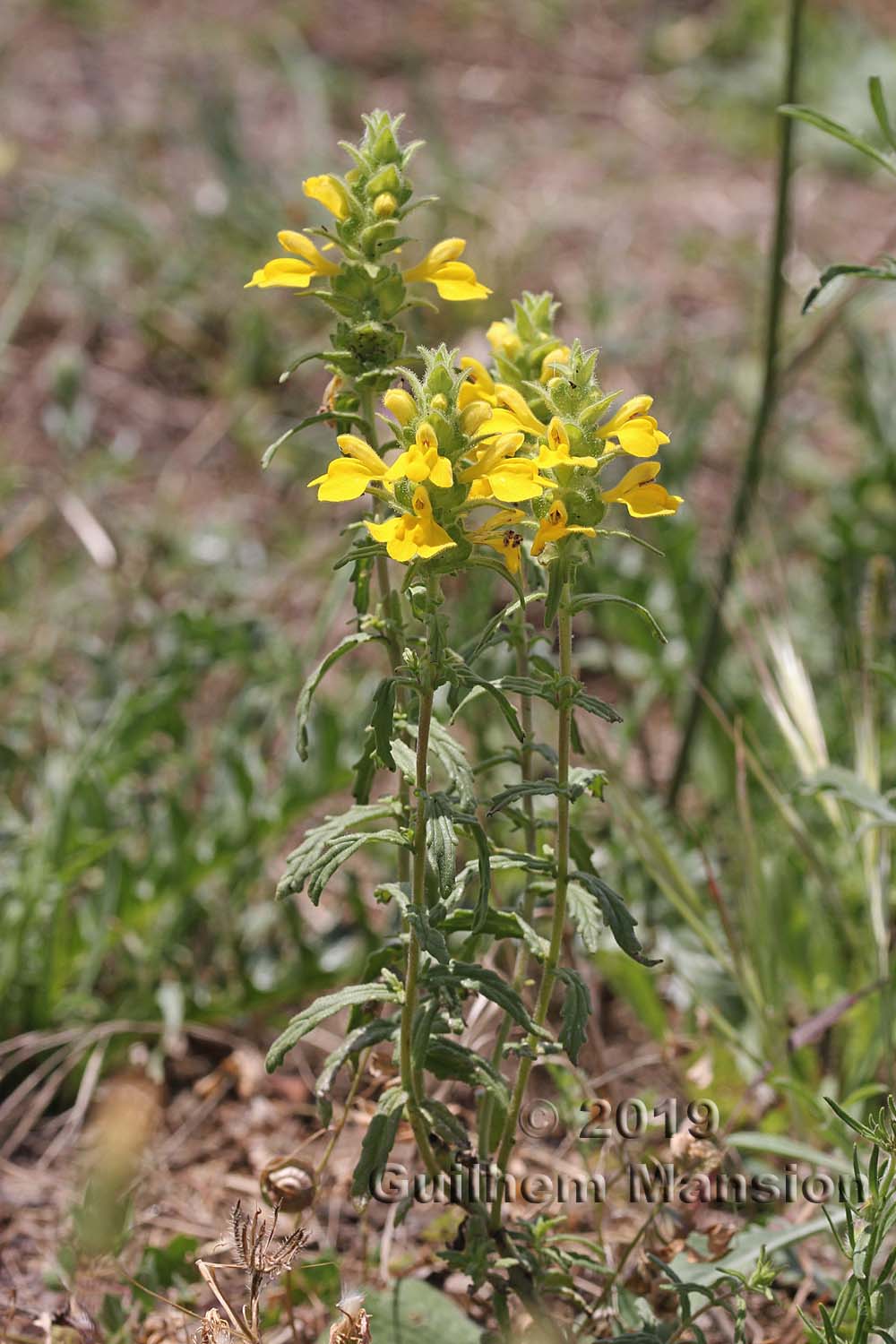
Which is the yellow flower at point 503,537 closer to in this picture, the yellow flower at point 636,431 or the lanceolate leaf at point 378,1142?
the yellow flower at point 636,431

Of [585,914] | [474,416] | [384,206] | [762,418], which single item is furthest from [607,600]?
[762,418]

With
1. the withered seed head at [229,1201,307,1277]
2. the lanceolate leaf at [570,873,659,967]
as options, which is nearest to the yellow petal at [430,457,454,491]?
the lanceolate leaf at [570,873,659,967]

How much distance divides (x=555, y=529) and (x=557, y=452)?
8 cm

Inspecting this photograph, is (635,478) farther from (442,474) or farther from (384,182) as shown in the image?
(384,182)

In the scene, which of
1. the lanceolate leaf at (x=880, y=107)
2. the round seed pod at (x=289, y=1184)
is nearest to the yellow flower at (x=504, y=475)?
the lanceolate leaf at (x=880, y=107)

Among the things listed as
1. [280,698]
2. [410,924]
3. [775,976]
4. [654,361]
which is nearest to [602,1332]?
[775,976]

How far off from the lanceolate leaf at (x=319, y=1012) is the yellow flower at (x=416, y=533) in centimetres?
48

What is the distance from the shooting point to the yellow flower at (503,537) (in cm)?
126

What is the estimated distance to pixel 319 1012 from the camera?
1.40 meters

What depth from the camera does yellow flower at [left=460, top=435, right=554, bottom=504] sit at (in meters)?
1.19

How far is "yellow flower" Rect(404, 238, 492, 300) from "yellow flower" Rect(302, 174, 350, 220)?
0.09 m

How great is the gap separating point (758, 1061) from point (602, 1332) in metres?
0.40

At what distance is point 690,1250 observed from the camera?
170cm

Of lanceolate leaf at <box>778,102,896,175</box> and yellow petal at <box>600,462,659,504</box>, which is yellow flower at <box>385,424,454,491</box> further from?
lanceolate leaf at <box>778,102,896,175</box>
